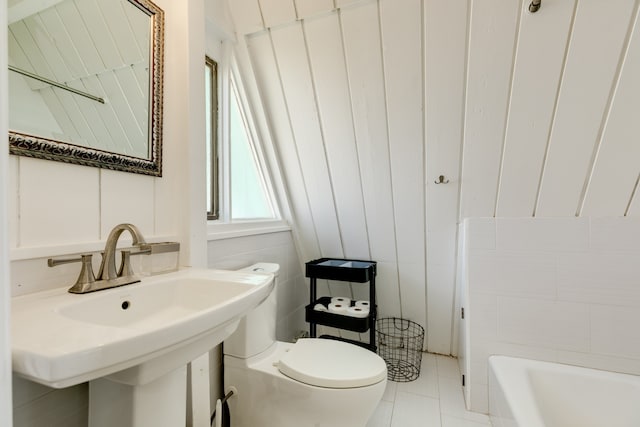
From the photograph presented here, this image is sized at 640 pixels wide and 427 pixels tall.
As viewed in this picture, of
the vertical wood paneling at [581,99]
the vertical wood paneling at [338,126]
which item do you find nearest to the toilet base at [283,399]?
the vertical wood paneling at [338,126]

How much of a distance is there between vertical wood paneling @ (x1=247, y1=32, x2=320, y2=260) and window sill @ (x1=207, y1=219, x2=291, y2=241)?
19cm

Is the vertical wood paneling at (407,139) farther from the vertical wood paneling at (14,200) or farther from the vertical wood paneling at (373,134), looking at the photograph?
the vertical wood paneling at (14,200)

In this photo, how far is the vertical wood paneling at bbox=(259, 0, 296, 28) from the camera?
129 cm

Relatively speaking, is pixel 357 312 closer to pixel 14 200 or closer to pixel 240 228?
pixel 240 228

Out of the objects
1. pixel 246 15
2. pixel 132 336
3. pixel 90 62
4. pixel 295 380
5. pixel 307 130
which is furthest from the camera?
pixel 307 130

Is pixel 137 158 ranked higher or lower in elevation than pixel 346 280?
higher

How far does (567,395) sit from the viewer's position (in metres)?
1.27

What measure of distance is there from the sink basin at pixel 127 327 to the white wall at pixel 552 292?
125 centimetres

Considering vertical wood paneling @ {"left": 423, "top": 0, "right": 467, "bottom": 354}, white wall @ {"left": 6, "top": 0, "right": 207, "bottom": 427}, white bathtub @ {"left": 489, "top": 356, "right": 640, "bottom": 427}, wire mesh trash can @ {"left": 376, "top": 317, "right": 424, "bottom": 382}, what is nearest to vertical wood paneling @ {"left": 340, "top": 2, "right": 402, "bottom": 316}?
wire mesh trash can @ {"left": 376, "top": 317, "right": 424, "bottom": 382}

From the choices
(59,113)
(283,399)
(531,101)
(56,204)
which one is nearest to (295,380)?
(283,399)

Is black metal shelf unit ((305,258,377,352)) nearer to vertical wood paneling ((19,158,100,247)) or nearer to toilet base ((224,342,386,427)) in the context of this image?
toilet base ((224,342,386,427))

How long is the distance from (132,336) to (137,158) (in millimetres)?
712

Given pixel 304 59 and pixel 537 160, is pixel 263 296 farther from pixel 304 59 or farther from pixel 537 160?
pixel 537 160

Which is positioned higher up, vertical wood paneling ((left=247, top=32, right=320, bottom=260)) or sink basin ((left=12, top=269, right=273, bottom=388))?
vertical wood paneling ((left=247, top=32, right=320, bottom=260))
